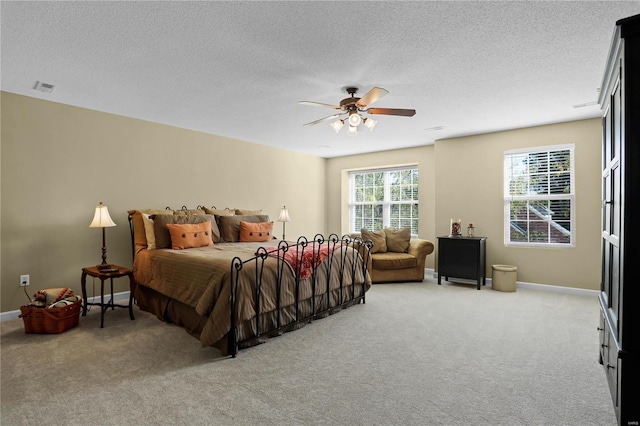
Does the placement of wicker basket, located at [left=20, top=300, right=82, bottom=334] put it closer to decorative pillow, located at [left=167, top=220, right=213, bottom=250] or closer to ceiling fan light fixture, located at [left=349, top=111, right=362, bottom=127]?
decorative pillow, located at [left=167, top=220, right=213, bottom=250]

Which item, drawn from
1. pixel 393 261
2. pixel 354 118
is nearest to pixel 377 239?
pixel 393 261

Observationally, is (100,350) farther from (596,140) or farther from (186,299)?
(596,140)

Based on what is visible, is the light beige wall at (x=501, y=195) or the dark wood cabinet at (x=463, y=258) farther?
the dark wood cabinet at (x=463, y=258)

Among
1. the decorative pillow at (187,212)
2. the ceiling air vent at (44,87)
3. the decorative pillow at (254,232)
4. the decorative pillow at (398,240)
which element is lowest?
the decorative pillow at (398,240)

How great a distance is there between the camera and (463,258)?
5250 millimetres

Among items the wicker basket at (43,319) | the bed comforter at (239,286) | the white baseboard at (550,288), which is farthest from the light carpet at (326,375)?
the white baseboard at (550,288)

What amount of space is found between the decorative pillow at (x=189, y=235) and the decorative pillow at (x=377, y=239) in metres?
2.74

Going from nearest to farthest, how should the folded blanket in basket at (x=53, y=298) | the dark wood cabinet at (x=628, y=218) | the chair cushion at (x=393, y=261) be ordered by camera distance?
1. the dark wood cabinet at (x=628, y=218)
2. the folded blanket in basket at (x=53, y=298)
3. the chair cushion at (x=393, y=261)

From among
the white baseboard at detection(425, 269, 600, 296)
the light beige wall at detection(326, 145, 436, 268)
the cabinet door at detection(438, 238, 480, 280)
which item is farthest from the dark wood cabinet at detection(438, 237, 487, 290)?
the light beige wall at detection(326, 145, 436, 268)

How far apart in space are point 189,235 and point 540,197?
16.2 ft

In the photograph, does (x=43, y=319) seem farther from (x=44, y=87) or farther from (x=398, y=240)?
(x=398, y=240)

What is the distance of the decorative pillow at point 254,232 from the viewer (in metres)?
4.79

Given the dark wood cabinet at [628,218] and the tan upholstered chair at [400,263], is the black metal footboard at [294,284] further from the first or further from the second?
the dark wood cabinet at [628,218]

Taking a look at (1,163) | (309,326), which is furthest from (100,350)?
(1,163)
